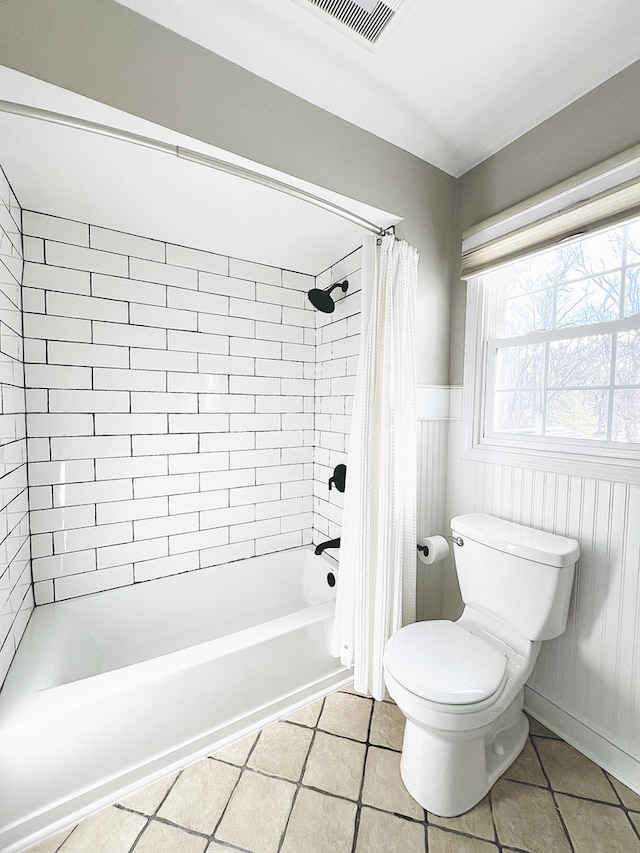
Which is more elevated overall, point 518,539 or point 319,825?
point 518,539

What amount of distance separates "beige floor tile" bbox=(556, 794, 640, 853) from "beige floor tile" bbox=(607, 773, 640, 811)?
2.2 inches

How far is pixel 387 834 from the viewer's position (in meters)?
1.08

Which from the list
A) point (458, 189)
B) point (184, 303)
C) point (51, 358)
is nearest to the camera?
point (51, 358)

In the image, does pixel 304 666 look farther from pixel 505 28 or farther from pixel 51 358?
pixel 505 28

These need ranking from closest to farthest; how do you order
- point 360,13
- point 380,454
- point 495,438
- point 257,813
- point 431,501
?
1. point 360,13
2. point 257,813
3. point 380,454
4. point 495,438
5. point 431,501

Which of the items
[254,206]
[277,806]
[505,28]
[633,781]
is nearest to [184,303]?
[254,206]

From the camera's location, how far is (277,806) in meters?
1.15

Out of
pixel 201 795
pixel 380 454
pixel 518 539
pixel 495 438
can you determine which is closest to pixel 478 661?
pixel 518 539

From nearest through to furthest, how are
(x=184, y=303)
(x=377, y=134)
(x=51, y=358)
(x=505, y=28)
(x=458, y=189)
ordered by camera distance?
(x=505, y=28), (x=377, y=134), (x=51, y=358), (x=458, y=189), (x=184, y=303)

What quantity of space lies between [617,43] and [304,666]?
246 centimetres

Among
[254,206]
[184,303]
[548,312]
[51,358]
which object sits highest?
[254,206]

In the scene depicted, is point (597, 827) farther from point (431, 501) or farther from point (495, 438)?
point (495, 438)

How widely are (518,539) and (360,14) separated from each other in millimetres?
1744

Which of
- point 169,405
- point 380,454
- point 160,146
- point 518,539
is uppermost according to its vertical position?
point 160,146
